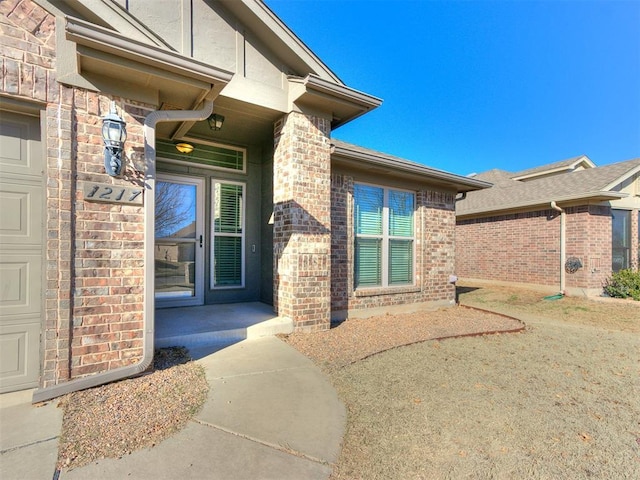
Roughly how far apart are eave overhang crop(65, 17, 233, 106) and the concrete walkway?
124 inches

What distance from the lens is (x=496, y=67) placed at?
13.7 metres

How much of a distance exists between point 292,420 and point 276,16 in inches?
203

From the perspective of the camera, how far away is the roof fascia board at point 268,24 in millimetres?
4332

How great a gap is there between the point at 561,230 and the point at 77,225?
1203 cm

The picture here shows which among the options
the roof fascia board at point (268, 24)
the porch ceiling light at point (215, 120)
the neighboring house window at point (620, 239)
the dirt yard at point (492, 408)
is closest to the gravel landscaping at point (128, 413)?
the dirt yard at point (492, 408)

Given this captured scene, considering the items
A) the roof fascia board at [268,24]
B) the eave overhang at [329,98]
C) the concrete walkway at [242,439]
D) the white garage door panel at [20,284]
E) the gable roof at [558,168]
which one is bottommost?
the concrete walkway at [242,439]

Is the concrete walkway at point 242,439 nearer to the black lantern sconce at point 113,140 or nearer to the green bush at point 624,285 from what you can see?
the black lantern sconce at point 113,140

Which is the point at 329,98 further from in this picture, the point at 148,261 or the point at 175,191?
the point at 148,261

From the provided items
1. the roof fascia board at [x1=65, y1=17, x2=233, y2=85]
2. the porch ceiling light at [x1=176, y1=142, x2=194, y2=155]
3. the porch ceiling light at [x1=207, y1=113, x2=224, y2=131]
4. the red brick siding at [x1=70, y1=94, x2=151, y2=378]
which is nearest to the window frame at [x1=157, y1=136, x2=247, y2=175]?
the porch ceiling light at [x1=176, y1=142, x2=194, y2=155]

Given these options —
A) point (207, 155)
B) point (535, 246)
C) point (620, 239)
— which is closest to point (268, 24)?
point (207, 155)

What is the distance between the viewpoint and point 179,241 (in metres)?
5.81

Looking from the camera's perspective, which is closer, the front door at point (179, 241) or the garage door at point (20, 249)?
the garage door at point (20, 249)

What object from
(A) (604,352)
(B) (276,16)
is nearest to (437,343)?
(A) (604,352)

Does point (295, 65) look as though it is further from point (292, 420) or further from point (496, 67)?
point (496, 67)
